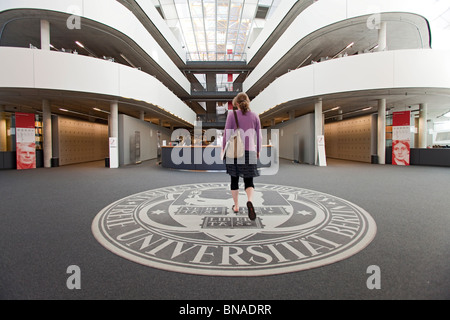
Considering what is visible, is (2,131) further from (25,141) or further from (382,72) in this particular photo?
(382,72)

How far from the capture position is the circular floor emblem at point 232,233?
205 centimetres

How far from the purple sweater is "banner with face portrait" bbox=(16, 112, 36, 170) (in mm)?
12659

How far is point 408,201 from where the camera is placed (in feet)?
14.2

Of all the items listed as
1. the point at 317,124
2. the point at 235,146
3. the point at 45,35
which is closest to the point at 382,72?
the point at 317,124

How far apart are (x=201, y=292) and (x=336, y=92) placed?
11.5 metres

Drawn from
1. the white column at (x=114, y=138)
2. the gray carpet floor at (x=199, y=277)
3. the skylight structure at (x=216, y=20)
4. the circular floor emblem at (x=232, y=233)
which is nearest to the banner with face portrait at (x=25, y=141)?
the white column at (x=114, y=138)

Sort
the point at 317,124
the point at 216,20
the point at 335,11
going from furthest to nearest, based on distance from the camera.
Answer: the point at 216,20
the point at 317,124
the point at 335,11

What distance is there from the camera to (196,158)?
1049cm

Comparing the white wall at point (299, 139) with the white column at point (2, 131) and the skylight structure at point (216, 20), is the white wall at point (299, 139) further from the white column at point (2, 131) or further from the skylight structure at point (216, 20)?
the white column at point (2, 131)

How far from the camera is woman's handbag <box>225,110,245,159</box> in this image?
10.4 feet

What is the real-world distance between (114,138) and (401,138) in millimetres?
16042

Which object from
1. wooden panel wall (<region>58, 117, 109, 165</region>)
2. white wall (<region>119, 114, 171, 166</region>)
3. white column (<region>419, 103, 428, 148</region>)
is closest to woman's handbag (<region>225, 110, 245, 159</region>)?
white wall (<region>119, 114, 171, 166</region>)
